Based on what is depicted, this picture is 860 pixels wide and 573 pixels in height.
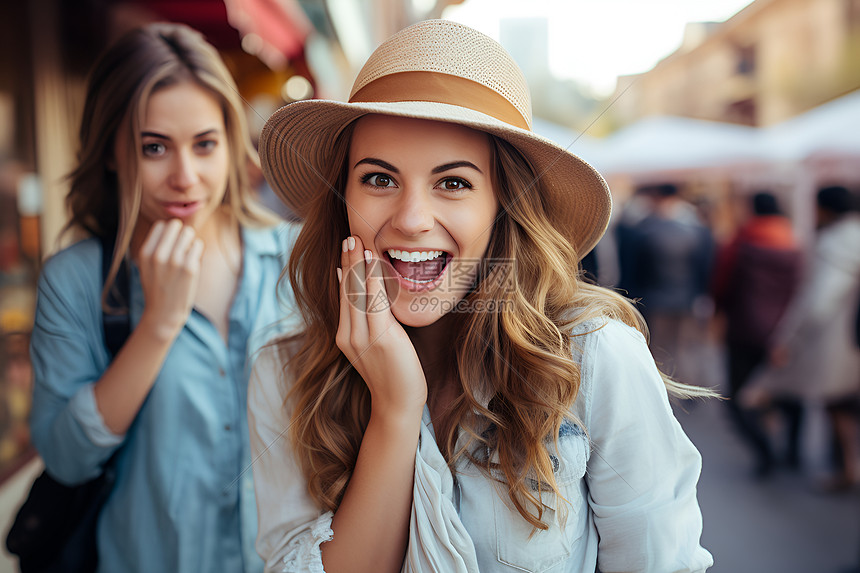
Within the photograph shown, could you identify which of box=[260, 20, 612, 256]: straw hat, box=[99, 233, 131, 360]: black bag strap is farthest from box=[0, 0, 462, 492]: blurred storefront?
box=[260, 20, 612, 256]: straw hat

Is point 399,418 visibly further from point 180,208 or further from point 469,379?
point 180,208

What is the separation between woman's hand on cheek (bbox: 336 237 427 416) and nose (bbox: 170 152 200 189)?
0.69m

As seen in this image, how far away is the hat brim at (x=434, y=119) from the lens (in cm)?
113

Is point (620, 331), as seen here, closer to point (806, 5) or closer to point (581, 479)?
point (581, 479)

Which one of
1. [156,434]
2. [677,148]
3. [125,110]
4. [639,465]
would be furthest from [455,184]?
[677,148]

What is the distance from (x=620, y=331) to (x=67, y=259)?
5.15ft

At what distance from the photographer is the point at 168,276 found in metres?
1.54

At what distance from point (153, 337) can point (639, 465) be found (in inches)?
50.8

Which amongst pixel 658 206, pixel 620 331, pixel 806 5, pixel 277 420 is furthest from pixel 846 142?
pixel 806 5

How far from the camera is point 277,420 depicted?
1385mm

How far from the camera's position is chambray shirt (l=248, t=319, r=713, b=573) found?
117 cm

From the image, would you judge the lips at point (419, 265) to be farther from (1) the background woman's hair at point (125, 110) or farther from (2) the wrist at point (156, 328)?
(1) the background woman's hair at point (125, 110)

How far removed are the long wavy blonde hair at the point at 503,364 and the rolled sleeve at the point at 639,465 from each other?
7 centimetres

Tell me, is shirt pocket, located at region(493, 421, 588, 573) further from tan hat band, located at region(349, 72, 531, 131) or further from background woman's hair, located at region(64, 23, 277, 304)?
background woman's hair, located at region(64, 23, 277, 304)
